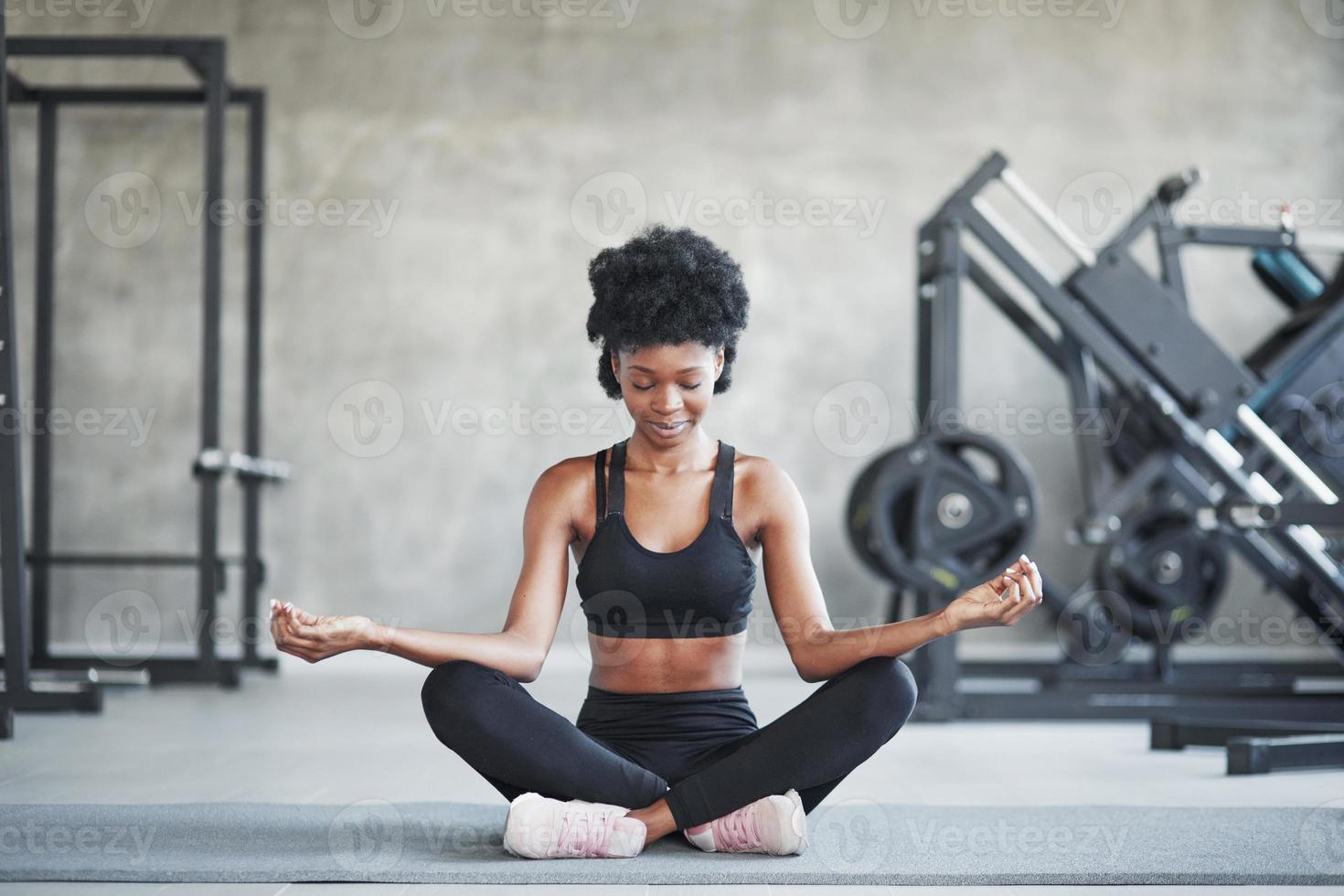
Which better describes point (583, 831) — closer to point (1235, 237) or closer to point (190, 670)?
point (190, 670)

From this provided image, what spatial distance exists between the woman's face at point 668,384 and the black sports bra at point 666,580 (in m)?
0.13

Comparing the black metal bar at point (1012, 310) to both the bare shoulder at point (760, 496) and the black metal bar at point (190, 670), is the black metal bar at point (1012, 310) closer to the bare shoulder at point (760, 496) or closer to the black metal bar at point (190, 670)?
the bare shoulder at point (760, 496)

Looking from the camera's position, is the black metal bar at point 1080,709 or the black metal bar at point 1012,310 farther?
the black metal bar at point 1012,310

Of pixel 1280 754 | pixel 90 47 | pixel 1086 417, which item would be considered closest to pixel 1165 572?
pixel 1086 417

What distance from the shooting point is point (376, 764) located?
286cm

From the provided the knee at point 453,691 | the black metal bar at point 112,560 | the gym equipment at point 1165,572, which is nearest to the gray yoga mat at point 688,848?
the knee at point 453,691

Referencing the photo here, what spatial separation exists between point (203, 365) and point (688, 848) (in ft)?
10.1

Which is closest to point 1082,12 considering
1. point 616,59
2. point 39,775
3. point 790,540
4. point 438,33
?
point 616,59

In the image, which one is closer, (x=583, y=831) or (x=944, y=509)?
(x=583, y=831)

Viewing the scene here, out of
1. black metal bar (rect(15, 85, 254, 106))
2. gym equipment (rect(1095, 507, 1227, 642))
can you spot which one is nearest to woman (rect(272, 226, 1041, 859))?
gym equipment (rect(1095, 507, 1227, 642))

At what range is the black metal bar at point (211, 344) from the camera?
Answer: 4.21 m

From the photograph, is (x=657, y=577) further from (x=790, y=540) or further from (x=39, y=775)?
(x=39, y=775)

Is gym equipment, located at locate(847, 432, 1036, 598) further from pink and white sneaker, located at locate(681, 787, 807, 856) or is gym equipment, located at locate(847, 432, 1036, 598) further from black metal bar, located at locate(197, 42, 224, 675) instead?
black metal bar, located at locate(197, 42, 224, 675)

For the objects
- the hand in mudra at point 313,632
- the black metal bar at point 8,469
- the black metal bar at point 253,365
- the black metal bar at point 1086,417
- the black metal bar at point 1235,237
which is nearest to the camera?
the hand in mudra at point 313,632
